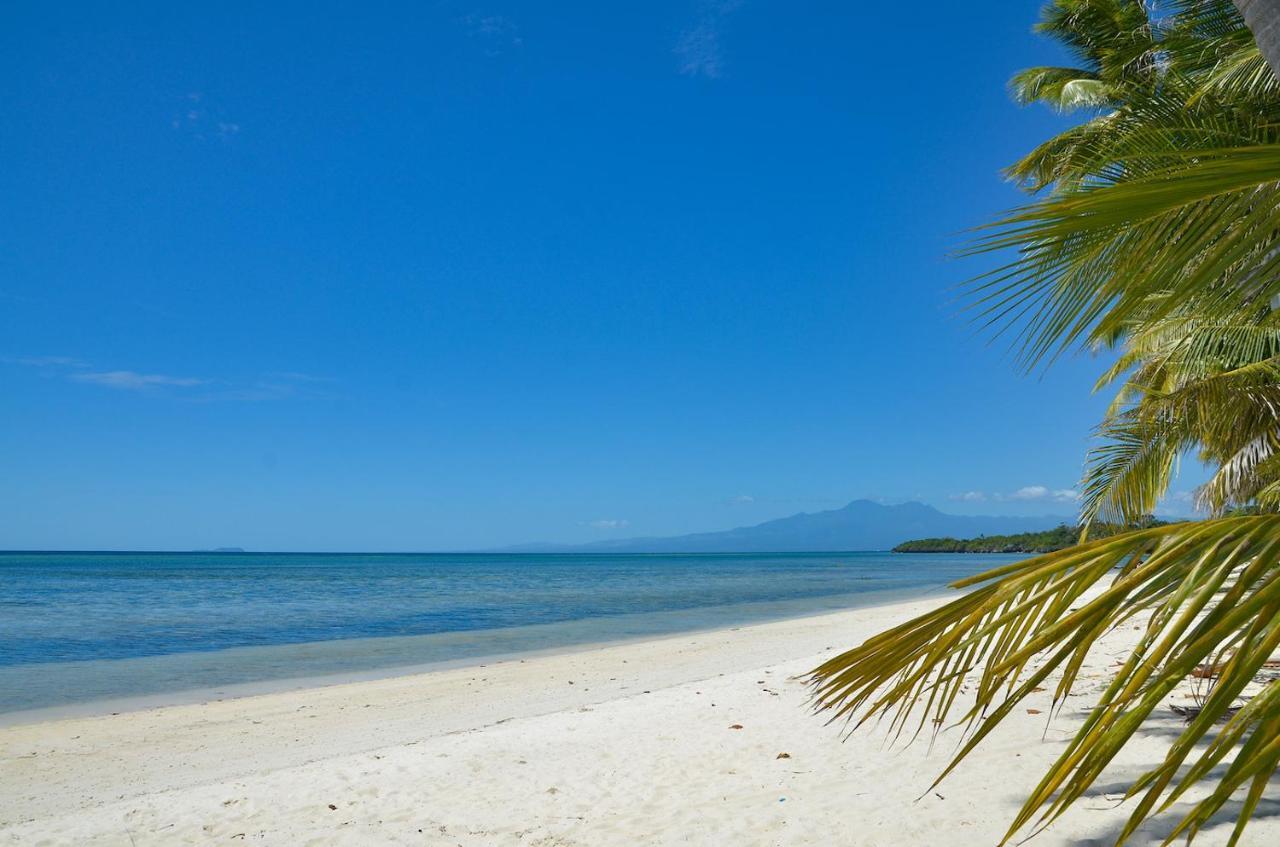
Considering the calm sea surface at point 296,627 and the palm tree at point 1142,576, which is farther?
the calm sea surface at point 296,627

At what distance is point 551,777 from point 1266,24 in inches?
224

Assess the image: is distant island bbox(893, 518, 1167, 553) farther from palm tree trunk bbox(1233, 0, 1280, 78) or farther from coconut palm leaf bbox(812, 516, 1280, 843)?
coconut palm leaf bbox(812, 516, 1280, 843)

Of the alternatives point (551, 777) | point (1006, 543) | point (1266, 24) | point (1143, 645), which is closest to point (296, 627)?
point (551, 777)

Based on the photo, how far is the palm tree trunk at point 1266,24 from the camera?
2.02 meters

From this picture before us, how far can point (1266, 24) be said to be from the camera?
204cm

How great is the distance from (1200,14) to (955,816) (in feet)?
18.1

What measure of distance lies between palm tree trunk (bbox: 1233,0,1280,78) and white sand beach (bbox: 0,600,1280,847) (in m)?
3.58

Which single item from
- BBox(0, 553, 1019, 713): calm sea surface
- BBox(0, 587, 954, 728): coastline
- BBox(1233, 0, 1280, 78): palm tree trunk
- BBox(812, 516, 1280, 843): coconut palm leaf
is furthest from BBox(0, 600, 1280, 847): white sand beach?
BBox(0, 553, 1019, 713): calm sea surface

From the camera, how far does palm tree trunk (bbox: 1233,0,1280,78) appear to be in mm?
2021

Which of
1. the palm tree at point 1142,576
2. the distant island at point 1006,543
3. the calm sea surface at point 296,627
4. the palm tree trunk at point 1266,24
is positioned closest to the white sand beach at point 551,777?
the palm tree at point 1142,576

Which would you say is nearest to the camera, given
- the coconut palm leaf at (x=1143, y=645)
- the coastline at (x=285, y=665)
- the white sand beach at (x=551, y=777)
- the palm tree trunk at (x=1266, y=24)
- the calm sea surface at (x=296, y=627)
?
the coconut palm leaf at (x=1143, y=645)

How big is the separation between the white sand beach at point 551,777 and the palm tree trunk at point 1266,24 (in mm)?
3584

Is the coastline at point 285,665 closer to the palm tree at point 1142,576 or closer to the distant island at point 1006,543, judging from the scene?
the palm tree at point 1142,576

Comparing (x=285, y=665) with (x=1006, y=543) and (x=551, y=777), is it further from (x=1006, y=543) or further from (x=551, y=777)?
(x=1006, y=543)
